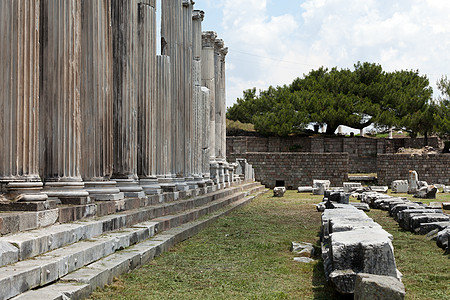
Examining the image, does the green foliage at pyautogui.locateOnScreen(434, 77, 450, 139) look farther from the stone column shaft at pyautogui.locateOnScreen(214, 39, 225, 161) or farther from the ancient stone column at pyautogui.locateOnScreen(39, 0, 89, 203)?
the ancient stone column at pyautogui.locateOnScreen(39, 0, 89, 203)

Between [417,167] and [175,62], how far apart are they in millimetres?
22024

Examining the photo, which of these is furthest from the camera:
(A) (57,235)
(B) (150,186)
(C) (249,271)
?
(B) (150,186)

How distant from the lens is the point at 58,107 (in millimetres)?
6703

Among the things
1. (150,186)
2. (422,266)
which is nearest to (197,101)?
(150,186)

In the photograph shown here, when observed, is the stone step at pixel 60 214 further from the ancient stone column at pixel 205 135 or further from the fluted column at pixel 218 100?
the fluted column at pixel 218 100

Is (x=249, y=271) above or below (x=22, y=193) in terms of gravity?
below

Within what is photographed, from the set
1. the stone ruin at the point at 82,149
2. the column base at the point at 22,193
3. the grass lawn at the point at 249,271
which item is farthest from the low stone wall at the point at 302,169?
the column base at the point at 22,193

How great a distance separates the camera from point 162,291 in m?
5.03

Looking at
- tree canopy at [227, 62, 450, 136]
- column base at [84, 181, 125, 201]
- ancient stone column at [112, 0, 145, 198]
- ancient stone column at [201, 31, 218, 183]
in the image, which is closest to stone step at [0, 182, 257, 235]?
column base at [84, 181, 125, 201]

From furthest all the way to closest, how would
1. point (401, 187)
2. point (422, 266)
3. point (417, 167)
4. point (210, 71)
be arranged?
point (417, 167)
point (401, 187)
point (210, 71)
point (422, 266)

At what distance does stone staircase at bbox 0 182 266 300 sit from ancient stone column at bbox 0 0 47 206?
56cm

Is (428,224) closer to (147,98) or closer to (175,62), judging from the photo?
(147,98)

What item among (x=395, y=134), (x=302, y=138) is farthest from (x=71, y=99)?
(x=395, y=134)

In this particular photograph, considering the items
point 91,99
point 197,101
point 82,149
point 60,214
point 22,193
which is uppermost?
point 197,101
